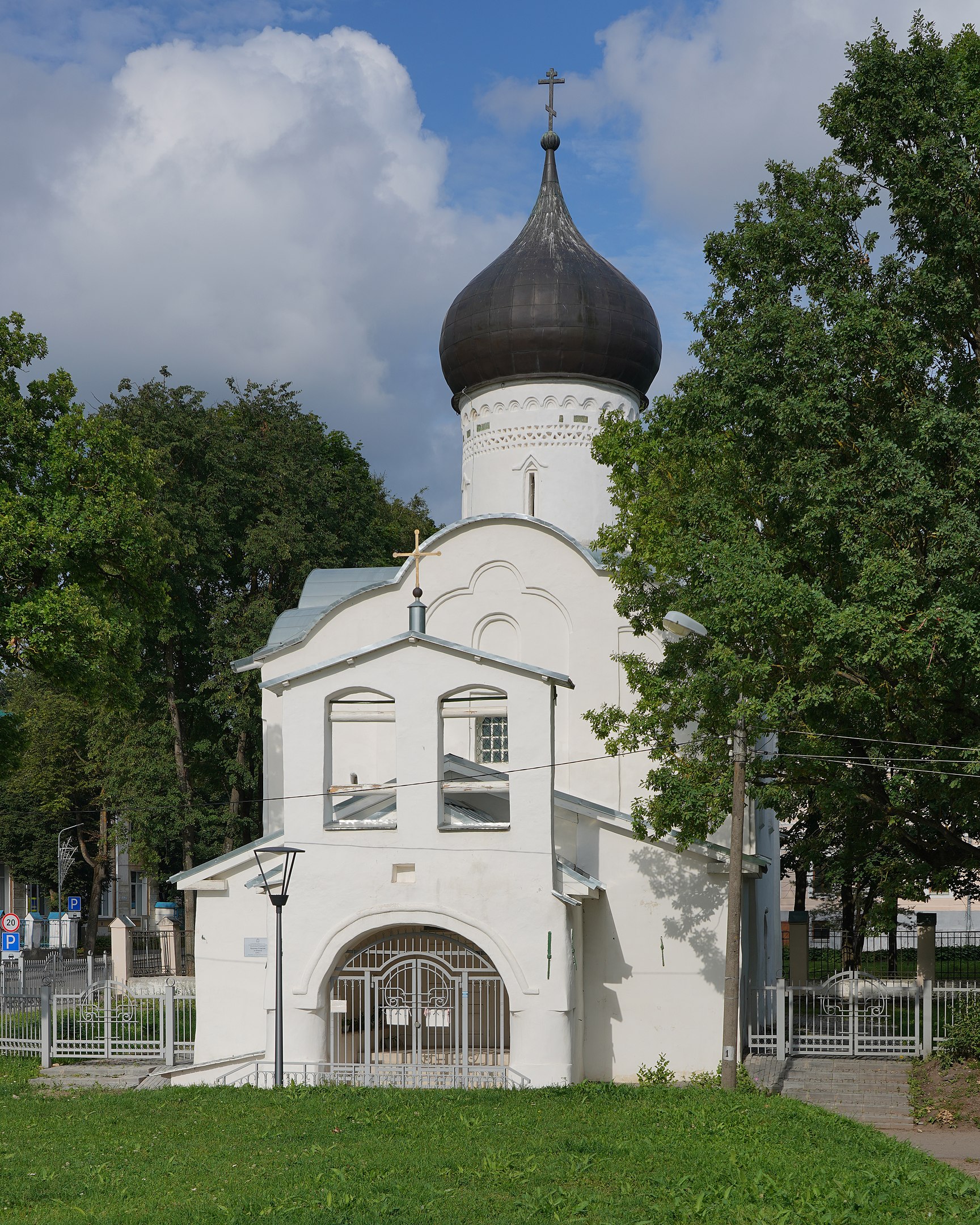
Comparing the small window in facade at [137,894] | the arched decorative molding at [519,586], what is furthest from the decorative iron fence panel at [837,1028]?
the small window in facade at [137,894]

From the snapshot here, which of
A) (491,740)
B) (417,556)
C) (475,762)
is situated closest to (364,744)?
(475,762)

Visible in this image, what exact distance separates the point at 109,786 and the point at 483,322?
1431cm

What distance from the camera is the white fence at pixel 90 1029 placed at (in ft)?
56.2

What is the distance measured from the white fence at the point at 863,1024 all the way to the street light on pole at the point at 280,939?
6.39m

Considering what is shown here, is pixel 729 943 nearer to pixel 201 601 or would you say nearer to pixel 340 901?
pixel 340 901

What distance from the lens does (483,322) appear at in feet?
77.1

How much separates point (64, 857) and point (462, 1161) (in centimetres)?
3496

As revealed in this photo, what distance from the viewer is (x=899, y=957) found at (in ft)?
106

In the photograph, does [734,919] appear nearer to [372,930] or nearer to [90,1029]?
[372,930]

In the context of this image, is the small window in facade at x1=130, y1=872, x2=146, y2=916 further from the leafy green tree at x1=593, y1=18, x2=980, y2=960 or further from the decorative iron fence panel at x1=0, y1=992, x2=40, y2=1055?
the leafy green tree at x1=593, y1=18, x2=980, y2=960

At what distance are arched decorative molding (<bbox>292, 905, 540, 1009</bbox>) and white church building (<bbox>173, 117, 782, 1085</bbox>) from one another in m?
0.02

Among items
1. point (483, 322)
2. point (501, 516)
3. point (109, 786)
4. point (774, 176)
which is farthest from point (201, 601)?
point (774, 176)

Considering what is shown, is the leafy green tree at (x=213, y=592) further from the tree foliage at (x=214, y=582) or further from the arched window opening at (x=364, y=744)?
the arched window opening at (x=364, y=744)

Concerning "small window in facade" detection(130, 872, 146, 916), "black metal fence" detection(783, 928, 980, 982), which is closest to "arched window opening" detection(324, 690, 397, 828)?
"black metal fence" detection(783, 928, 980, 982)
